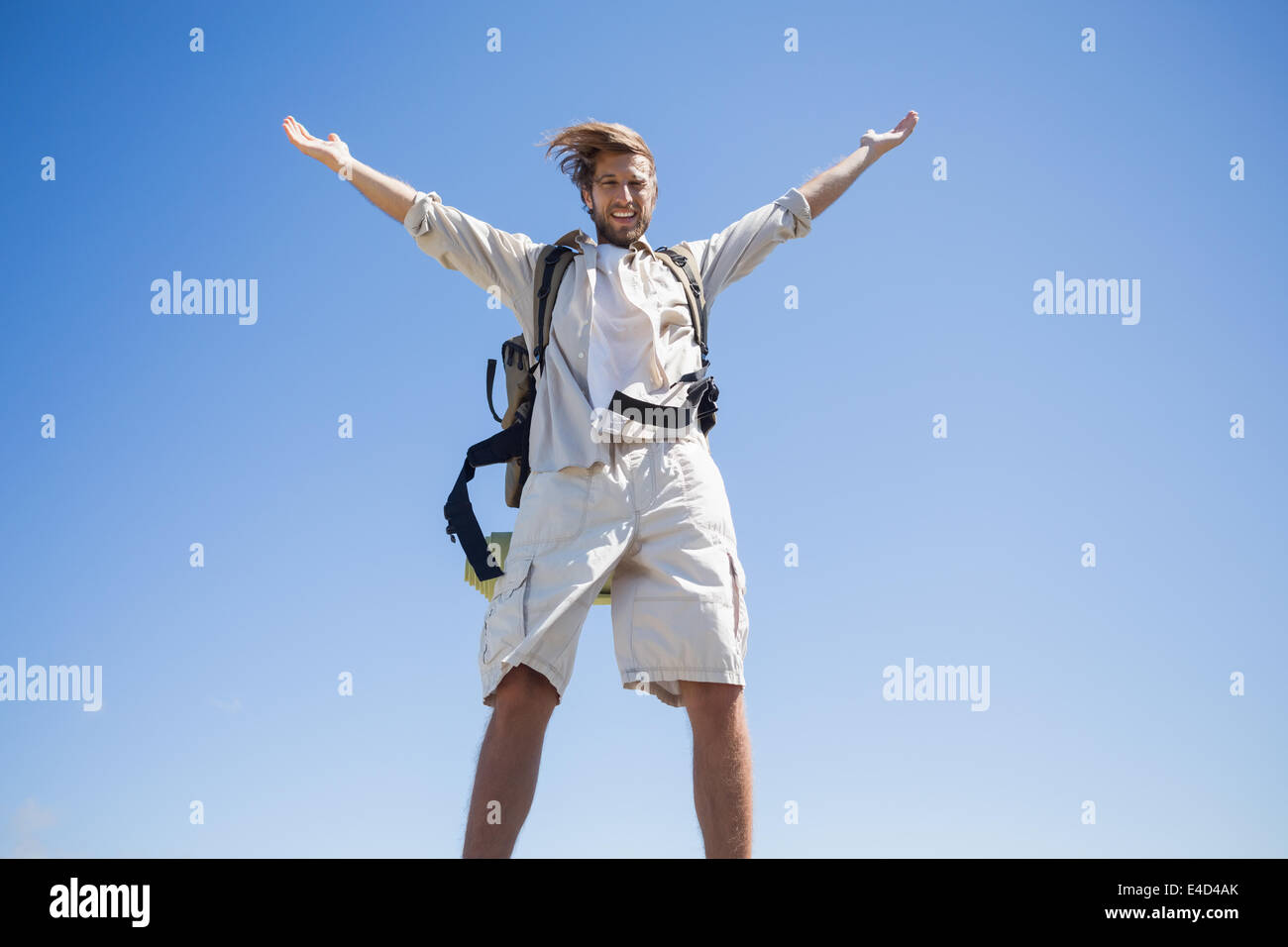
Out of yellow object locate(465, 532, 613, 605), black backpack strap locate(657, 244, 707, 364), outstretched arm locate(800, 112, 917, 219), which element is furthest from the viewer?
outstretched arm locate(800, 112, 917, 219)

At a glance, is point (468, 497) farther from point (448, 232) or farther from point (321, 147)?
point (321, 147)

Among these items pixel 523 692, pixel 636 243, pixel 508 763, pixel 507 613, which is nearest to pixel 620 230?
pixel 636 243

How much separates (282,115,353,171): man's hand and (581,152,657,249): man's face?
102 cm

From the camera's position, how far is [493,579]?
4.30 metres

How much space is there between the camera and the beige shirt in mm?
4270

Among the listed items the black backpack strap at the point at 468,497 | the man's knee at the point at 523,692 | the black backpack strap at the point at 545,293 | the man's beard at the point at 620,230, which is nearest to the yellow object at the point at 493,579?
the black backpack strap at the point at 468,497

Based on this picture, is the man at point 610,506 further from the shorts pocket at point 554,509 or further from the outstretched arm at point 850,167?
the outstretched arm at point 850,167

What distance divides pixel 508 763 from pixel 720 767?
0.72 m

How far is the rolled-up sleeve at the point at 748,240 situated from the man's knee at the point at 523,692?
176cm

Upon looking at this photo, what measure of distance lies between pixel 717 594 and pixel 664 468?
19.9 inches

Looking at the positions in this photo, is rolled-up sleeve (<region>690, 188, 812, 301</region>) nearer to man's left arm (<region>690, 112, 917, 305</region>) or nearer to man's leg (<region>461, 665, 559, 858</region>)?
man's left arm (<region>690, 112, 917, 305</region>)

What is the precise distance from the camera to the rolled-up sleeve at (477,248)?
440cm

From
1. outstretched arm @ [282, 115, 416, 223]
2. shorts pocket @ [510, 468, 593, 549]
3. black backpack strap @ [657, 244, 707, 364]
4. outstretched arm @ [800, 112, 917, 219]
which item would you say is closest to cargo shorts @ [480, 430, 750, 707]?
shorts pocket @ [510, 468, 593, 549]
